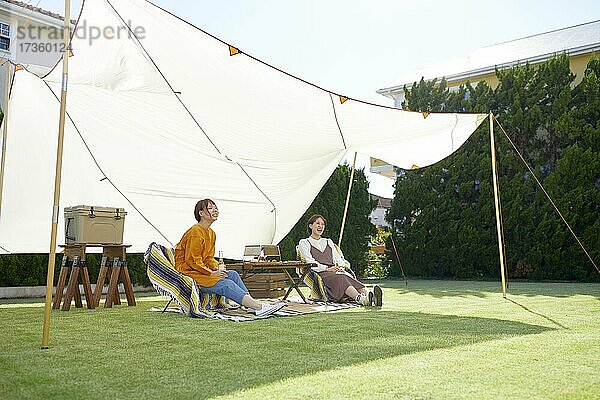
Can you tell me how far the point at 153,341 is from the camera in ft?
12.9

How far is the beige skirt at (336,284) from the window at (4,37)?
10.7m

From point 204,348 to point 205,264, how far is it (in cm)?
202

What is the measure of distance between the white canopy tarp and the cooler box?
82cm

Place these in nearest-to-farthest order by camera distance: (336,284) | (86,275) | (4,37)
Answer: (86,275) < (336,284) < (4,37)

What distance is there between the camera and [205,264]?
5629 mm

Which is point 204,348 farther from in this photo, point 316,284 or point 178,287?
point 316,284

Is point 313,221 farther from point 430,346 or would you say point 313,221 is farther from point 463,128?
point 430,346

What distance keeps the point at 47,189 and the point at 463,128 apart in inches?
176

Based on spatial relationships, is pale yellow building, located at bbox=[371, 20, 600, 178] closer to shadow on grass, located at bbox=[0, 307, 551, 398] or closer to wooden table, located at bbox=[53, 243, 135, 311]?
wooden table, located at bbox=[53, 243, 135, 311]

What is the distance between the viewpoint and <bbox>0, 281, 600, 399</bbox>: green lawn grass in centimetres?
259

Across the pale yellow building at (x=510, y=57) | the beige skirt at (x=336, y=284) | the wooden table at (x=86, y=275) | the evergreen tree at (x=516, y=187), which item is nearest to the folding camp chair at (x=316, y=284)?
the beige skirt at (x=336, y=284)

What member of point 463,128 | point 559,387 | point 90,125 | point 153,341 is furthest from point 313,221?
point 559,387

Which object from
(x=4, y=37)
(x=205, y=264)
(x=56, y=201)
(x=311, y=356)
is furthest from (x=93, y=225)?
(x=4, y=37)

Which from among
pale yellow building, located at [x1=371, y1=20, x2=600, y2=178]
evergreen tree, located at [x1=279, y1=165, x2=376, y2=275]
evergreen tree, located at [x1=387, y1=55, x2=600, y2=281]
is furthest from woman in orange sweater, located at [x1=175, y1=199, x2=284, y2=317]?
pale yellow building, located at [x1=371, y1=20, x2=600, y2=178]
